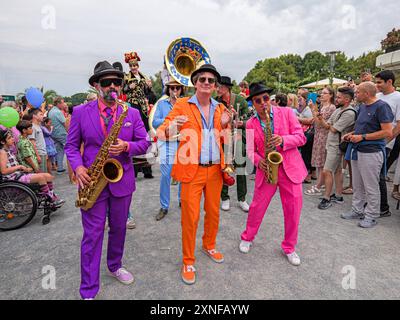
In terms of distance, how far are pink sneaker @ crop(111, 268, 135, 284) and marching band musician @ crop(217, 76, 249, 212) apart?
2.32 metres

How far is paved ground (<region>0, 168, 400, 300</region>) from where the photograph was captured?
251cm

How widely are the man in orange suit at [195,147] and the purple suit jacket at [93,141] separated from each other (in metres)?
0.32

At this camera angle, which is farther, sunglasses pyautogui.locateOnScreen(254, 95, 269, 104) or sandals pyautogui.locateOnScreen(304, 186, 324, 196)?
sandals pyautogui.locateOnScreen(304, 186, 324, 196)

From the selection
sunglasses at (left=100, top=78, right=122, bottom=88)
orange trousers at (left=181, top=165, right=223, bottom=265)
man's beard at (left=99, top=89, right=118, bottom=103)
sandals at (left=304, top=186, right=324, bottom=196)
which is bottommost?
sandals at (left=304, top=186, right=324, bottom=196)

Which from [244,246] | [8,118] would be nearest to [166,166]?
[244,246]

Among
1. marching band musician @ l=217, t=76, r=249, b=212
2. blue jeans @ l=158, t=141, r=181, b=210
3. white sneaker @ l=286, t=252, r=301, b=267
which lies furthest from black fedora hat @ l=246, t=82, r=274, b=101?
white sneaker @ l=286, t=252, r=301, b=267

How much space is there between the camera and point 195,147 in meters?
2.62

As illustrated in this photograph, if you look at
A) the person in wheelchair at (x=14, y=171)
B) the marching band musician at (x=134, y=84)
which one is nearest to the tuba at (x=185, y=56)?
the marching band musician at (x=134, y=84)

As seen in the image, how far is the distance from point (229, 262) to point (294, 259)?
0.81 meters

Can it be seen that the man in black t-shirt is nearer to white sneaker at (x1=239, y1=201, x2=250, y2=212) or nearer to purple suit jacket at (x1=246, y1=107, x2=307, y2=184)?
purple suit jacket at (x1=246, y1=107, x2=307, y2=184)

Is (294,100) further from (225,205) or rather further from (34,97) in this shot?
(34,97)

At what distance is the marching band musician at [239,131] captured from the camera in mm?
4040
